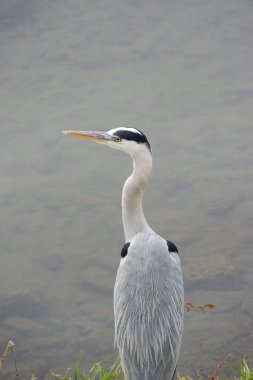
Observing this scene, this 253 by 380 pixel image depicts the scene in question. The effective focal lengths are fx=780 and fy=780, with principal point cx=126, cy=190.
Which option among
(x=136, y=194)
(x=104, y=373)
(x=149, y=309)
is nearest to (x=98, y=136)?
(x=136, y=194)

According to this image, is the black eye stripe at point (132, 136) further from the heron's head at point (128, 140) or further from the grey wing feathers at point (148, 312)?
the grey wing feathers at point (148, 312)

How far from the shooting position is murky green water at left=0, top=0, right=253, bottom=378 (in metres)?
6.24

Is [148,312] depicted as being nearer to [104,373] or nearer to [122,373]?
[104,373]

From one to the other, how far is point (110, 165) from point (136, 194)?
3204 mm

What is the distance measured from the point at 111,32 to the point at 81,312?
5462 millimetres

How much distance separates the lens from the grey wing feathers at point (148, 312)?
402 centimetres

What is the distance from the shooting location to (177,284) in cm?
424

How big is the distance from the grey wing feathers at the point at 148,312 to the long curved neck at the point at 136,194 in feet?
2.00

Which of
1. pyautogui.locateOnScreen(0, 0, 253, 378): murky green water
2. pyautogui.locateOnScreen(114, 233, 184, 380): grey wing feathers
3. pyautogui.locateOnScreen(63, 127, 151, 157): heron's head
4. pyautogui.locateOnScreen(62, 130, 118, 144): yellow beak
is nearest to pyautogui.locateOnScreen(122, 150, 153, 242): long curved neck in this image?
pyautogui.locateOnScreen(63, 127, 151, 157): heron's head

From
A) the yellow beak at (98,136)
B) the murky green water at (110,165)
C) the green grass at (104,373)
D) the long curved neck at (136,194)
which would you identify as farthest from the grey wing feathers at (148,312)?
the murky green water at (110,165)

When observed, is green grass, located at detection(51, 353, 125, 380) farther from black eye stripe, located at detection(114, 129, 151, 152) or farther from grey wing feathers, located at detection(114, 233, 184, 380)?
black eye stripe, located at detection(114, 129, 151, 152)

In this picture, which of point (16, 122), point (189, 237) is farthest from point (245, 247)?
point (16, 122)

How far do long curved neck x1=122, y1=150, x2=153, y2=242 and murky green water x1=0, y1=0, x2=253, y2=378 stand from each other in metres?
1.38

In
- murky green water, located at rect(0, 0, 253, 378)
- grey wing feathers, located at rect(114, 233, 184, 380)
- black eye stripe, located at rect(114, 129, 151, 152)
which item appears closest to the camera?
grey wing feathers, located at rect(114, 233, 184, 380)
